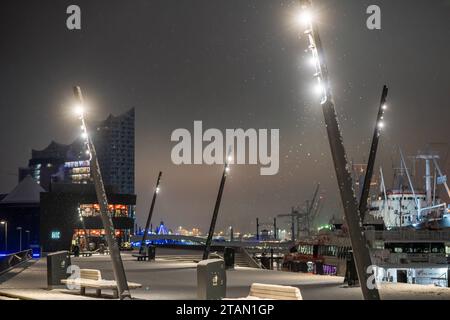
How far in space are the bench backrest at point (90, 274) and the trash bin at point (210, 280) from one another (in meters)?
5.91

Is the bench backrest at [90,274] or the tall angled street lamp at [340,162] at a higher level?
the tall angled street lamp at [340,162]

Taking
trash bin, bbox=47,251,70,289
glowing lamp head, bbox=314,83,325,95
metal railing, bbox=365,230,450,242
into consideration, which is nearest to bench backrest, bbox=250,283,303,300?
glowing lamp head, bbox=314,83,325,95

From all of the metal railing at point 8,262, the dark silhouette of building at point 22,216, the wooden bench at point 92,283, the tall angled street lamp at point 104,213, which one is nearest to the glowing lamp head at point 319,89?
the tall angled street lamp at point 104,213

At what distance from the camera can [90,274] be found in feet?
71.3

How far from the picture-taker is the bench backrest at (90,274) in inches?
845

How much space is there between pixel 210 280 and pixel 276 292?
8.78ft

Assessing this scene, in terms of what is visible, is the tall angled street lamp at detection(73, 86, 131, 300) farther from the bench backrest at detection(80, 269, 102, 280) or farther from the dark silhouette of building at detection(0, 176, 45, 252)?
the dark silhouette of building at detection(0, 176, 45, 252)

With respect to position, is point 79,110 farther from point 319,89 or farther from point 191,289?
point 319,89

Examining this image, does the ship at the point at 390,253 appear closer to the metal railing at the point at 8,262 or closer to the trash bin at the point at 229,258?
the trash bin at the point at 229,258

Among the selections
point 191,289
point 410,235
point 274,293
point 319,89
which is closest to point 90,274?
point 191,289
